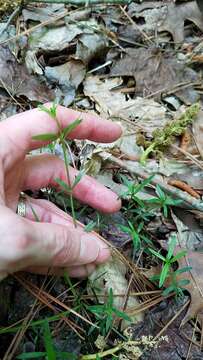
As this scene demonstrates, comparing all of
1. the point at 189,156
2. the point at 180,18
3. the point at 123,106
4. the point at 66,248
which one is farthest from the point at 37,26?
the point at 66,248

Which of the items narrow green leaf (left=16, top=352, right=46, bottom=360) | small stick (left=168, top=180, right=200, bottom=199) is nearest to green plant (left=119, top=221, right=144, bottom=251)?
small stick (left=168, top=180, right=200, bottom=199)

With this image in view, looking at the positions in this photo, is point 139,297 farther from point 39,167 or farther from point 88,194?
point 39,167

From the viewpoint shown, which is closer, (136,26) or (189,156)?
(189,156)

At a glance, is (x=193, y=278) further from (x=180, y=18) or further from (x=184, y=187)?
(x=180, y=18)

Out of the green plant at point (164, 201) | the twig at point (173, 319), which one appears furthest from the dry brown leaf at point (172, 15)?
the twig at point (173, 319)

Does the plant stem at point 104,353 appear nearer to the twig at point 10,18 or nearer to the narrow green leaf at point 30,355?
the narrow green leaf at point 30,355

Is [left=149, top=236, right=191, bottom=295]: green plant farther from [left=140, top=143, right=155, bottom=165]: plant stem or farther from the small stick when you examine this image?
[left=140, top=143, right=155, bottom=165]: plant stem
